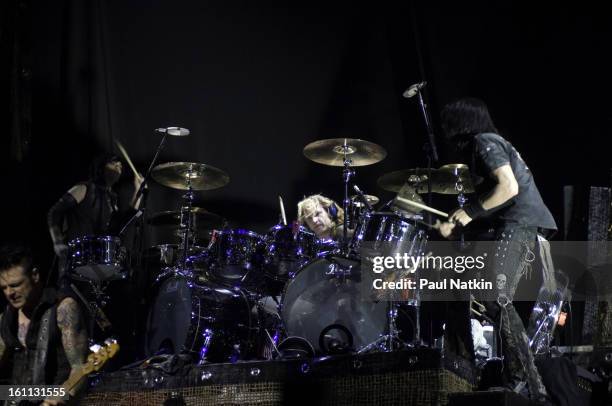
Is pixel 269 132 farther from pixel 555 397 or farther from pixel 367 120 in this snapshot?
pixel 555 397

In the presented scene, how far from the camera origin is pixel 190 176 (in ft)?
24.2

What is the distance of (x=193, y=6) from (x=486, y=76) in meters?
3.39

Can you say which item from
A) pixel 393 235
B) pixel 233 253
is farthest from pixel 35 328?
pixel 393 235

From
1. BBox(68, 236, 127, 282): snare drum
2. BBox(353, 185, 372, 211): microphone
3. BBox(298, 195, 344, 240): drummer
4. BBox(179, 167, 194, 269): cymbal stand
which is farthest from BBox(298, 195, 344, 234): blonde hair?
BBox(68, 236, 127, 282): snare drum

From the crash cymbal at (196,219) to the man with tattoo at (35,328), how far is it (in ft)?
8.10

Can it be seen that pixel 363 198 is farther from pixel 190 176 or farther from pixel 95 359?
pixel 95 359

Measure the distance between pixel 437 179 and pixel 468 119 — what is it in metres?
2.34

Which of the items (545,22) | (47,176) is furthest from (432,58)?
(47,176)

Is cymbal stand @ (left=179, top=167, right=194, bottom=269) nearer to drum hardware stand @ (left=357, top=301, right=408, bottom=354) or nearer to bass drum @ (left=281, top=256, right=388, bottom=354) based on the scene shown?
bass drum @ (left=281, top=256, right=388, bottom=354)

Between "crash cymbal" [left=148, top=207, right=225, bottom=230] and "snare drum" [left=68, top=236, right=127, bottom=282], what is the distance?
90 centimetres

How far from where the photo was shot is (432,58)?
788cm

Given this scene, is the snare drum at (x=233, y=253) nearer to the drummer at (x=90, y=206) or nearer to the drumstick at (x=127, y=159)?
the drummer at (x=90, y=206)

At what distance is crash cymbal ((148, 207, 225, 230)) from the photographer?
7262 mm

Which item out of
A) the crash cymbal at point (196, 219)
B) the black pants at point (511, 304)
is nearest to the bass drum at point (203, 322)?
the crash cymbal at point (196, 219)
